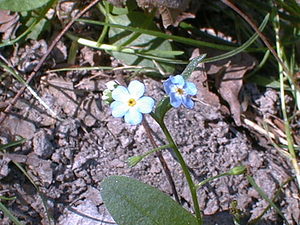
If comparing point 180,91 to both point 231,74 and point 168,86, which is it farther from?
point 231,74

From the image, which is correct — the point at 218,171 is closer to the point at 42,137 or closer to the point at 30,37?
the point at 42,137

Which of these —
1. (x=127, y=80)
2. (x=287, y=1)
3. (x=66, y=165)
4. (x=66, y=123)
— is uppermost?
(x=287, y=1)

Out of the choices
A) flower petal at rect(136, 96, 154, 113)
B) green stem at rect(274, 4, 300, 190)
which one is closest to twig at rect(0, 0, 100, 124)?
flower petal at rect(136, 96, 154, 113)

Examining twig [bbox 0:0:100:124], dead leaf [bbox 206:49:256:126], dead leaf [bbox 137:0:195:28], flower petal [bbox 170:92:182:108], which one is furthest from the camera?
dead leaf [bbox 206:49:256:126]

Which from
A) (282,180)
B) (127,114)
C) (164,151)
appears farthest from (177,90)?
(282,180)

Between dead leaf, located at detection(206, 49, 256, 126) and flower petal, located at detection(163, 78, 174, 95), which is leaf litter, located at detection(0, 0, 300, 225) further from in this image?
flower petal, located at detection(163, 78, 174, 95)

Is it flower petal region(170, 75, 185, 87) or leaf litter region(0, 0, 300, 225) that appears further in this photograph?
leaf litter region(0, 0, 300, 225)

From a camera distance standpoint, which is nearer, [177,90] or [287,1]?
[177,90]
